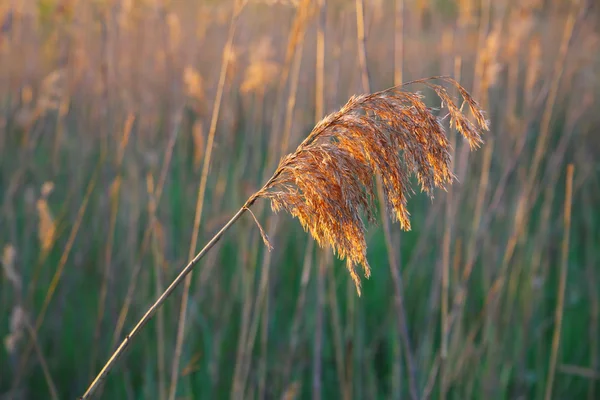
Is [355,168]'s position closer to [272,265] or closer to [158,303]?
[158,303]

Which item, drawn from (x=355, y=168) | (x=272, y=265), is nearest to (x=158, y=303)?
(x=355, y=168)

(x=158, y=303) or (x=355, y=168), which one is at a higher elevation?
(x=355, y=168)

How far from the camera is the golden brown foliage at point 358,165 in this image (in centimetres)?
67

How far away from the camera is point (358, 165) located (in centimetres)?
70

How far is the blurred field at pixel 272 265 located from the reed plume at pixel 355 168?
484 mm

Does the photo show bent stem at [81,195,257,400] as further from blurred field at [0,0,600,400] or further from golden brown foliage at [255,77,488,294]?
blurred field at [0,0,600,400]

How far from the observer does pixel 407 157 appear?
0.71m

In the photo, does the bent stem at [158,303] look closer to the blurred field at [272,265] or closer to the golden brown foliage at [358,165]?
the golden brown foliage at [358,165]

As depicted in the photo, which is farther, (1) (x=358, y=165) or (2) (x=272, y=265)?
(2) (x=272, y=265)

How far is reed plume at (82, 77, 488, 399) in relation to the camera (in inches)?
26.5

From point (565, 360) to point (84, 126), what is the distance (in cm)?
205

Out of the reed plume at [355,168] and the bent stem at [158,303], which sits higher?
the reed plume at [355,168]

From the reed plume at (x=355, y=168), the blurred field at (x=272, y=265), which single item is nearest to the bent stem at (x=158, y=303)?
the reed plume at (x=355, y=168)

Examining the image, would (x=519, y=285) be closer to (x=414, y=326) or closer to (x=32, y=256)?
(x=414, y=326)
